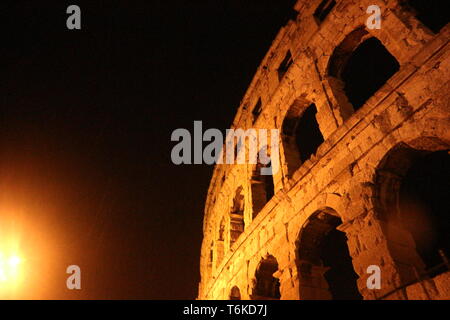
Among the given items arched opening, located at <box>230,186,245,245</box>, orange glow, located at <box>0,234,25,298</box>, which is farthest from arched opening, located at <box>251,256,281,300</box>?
orange glow, located at <box>0,234,25,298</box>

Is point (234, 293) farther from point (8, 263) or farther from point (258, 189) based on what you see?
point (8, 263)

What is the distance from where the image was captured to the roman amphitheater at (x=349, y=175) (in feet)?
14.7

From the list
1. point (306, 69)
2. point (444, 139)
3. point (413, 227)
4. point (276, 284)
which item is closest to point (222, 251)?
point (276, 284)

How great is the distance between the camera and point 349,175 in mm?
5398

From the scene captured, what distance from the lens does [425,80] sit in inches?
183

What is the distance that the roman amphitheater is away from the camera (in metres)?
4.47

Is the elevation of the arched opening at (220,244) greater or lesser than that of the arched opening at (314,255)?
greater

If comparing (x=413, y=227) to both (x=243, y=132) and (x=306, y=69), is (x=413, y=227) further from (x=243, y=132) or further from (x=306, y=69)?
(x=243, y=132)

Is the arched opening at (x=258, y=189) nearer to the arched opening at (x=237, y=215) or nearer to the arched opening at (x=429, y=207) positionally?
the arched opening at (x=237, y=215)

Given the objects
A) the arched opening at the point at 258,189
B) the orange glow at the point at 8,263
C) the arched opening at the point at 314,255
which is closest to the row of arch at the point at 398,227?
the arched opening at the point at 314,255

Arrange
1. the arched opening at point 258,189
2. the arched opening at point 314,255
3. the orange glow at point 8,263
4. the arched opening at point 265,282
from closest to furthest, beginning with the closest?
the arched opening at point 314,255
the arched opening at point 265,282
the arched opening at point 258,189
the orange glow at point 8,263

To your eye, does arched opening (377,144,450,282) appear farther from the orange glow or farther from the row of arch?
the orange glow

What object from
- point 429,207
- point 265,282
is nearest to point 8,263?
point 265,282
